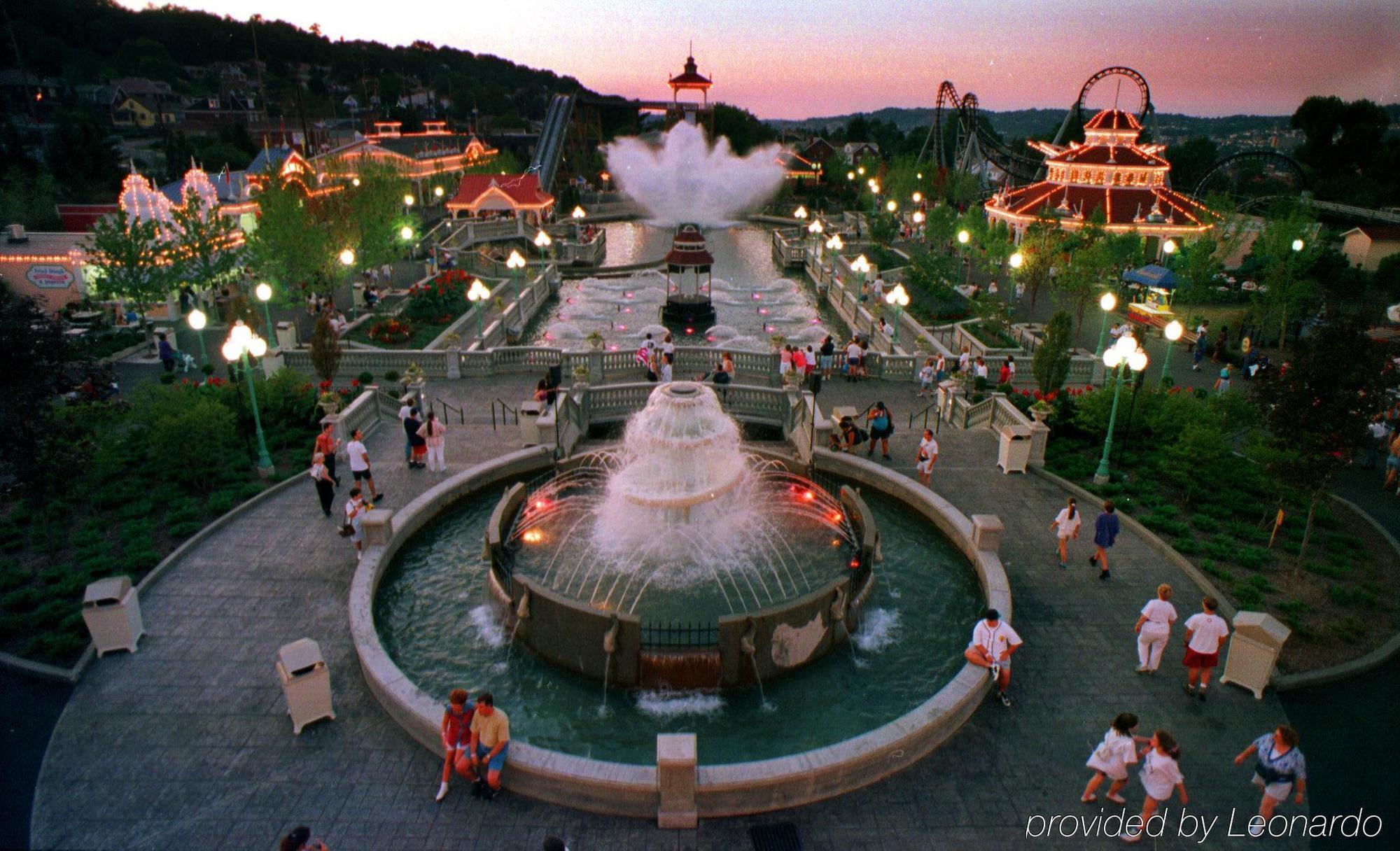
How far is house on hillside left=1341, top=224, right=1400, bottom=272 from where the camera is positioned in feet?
159

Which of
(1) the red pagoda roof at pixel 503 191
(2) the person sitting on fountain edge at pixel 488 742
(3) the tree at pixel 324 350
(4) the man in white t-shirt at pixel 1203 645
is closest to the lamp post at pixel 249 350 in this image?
(3) the tree at pixel 324 350

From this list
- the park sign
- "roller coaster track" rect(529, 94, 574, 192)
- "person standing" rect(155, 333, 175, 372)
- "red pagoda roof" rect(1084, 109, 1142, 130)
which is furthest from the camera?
"roller coaster track" rect(529, 94, 574, 192)

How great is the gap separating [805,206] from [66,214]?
199 ft

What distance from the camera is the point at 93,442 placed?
55.0 feet

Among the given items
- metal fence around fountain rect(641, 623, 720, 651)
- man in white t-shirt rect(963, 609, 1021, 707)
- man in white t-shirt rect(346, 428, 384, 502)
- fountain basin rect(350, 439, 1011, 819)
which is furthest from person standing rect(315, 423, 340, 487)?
man in white t-shirt rect(963, 609, 1021, 707)

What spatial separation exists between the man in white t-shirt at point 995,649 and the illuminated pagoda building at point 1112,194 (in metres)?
42.6

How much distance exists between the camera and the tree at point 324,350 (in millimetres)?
22109

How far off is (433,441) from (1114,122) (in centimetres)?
5831

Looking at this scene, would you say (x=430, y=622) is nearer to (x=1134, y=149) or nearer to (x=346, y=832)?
(x=346, y=832)

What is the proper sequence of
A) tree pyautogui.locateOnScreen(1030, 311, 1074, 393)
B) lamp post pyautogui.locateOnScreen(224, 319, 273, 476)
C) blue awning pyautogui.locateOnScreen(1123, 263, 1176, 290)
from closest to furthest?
lamp post pyautogui.locateOnScreen(224, 319, 273, 476) → tree pyautogui.locateOnScreen(1030, 311, 1074, 393) → blue awning pyautogui.locateOnScreen(1123, 263, 1176, 290)

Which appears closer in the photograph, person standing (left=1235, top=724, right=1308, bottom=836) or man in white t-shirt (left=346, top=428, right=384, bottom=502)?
person standing (left=1235, top=724, right=1308, bottom=836)

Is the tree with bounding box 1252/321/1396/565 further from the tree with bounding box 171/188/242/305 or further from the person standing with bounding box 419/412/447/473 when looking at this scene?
the tree with bounding box 171/188/242/305

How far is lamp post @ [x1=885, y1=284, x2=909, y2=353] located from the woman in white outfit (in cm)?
1869

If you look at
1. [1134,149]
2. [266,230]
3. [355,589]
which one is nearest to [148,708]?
[355,589]
